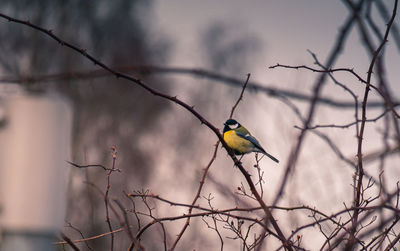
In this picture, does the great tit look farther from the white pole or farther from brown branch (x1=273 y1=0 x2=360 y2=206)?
brown branch (x1=273 y1=0 x2=360 y2=206)

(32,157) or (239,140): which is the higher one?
(239,140)

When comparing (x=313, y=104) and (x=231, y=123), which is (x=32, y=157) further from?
(x=313, y=104)

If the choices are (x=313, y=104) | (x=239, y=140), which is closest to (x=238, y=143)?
(x=239, y=140)

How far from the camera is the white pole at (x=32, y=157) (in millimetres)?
1623

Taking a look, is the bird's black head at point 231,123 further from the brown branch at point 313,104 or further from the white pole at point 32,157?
the white pole at point 32,157

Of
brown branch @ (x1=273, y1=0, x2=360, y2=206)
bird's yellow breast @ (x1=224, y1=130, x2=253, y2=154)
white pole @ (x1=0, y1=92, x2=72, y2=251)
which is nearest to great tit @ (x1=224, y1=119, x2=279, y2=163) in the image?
bird's yellow breast @ (x1=224, y1=130, x2=253, y2=154)

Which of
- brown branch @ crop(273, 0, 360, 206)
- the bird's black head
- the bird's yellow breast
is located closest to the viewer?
brown branch @ crop(273, 0, 360, 206)

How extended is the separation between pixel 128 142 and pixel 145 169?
104 centimetres

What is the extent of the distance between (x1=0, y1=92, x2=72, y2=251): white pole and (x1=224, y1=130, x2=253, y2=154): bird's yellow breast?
23.7 inches

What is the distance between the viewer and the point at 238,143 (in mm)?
2092

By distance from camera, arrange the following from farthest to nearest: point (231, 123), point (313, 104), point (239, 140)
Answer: point (239, 140), point (231, 123), point (313, 104)

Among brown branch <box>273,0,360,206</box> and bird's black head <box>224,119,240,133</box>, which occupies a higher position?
bird's black head <box>224,119,240,133</box>

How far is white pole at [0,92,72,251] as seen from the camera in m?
1.62

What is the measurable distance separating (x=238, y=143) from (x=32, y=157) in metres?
0.75
